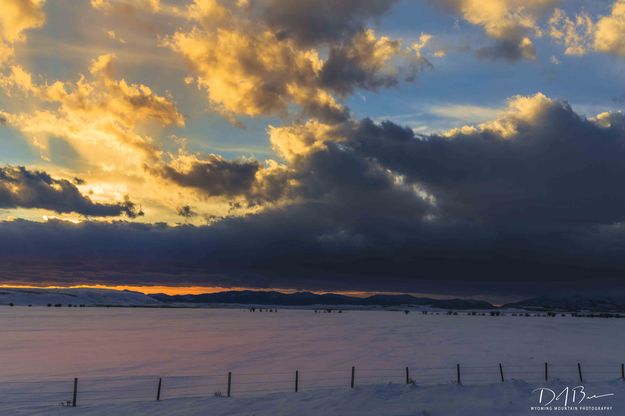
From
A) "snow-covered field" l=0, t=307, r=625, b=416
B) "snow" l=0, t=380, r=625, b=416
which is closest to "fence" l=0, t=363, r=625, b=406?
"snow-covered field" l=0, t=307, r=625, b=416

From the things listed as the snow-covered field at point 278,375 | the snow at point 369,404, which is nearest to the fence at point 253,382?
the snow-covered field at point 278,375

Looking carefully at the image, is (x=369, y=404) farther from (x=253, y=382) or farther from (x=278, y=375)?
(x=278, y=375)

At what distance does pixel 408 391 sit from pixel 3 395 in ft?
112

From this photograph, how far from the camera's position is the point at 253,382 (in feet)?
180

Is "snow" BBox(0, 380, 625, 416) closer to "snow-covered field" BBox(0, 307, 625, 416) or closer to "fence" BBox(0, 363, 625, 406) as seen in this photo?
"snow-covered field" BBox(0, 307, 625, 416)

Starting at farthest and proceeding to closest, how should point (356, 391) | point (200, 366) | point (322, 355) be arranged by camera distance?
point (322, 355)
point (200, 366)
point (356, 391)

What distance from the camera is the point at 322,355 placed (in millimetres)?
80812

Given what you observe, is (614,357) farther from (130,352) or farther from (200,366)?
(130,352)

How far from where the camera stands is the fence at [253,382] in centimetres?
4578

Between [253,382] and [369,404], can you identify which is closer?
[369,404]

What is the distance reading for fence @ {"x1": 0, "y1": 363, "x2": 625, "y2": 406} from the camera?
45.8 metres

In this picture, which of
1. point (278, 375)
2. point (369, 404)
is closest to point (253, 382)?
point (278, 375)

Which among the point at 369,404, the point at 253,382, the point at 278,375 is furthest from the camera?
the point at 278,375

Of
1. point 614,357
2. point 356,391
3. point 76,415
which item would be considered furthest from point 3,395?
point 614,357
